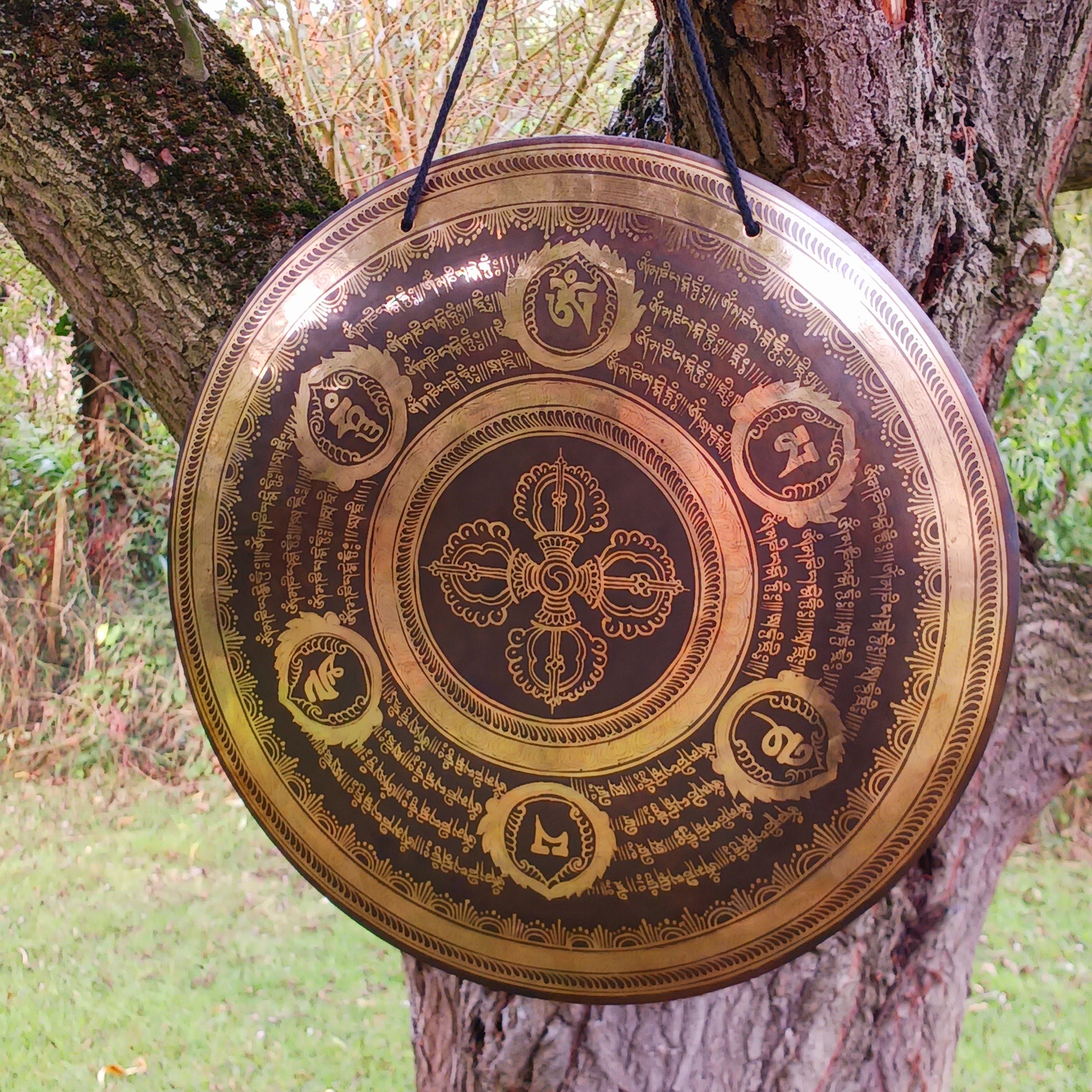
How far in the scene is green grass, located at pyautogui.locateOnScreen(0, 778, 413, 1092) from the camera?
298 centimetres

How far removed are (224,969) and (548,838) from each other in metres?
2.76

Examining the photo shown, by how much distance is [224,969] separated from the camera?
338cm

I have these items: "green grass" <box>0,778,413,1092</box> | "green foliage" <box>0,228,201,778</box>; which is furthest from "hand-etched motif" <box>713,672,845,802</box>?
"green foliage" <box>0,228,201,778</box>

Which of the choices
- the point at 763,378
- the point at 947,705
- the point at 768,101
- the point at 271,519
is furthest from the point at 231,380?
→ the point at 947,705

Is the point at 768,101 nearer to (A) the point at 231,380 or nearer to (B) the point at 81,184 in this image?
(A) the point at 231,380

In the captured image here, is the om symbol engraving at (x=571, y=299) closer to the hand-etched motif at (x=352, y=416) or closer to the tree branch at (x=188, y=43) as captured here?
the hand-etched motif at (x=352, y=416)

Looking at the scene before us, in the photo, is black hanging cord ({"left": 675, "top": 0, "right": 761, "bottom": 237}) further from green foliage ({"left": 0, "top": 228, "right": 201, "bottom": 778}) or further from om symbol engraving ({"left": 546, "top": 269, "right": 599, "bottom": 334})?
green foliage ({"left": 0, "top": 228, "right": 201, "bottom": 778})

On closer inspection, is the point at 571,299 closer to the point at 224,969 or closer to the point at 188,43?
the point at 188,43

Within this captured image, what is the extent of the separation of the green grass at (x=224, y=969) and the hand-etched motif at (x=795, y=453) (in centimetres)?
253

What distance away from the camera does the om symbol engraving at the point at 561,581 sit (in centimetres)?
103

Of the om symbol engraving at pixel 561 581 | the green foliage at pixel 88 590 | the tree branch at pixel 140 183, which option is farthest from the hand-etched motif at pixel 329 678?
the green foliage at pixel 88 590

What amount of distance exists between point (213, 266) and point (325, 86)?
2.63m

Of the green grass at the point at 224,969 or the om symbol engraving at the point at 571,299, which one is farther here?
the green grass at the point at 224,969

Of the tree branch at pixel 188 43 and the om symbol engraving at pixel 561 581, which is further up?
the tree branch at pixel 188 43
